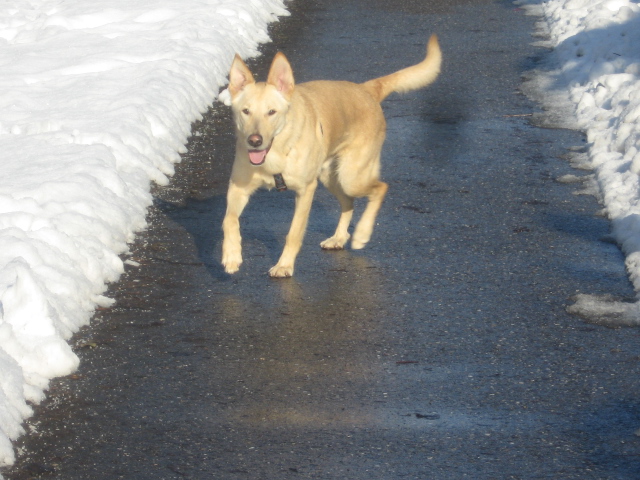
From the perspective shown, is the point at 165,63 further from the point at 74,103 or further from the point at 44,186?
the point at 44,186

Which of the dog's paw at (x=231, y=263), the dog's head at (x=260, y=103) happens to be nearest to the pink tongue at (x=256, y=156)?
the dog's head at (x=260, y=103)

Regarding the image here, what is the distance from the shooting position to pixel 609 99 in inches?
375

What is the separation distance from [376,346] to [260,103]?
1.70 metres

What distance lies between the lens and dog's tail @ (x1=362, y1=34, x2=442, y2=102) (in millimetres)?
7348

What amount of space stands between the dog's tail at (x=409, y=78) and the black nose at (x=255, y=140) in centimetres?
175

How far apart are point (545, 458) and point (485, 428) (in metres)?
0.34

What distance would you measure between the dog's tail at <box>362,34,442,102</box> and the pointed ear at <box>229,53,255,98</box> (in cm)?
148

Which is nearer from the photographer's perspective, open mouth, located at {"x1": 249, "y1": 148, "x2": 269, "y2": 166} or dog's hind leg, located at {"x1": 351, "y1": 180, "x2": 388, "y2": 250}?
open mouth, located at {"x1": 249, "y1": 148, "x2": 269, "y2": 166}

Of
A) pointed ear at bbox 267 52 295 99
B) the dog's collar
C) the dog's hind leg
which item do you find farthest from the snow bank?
pointed ear at bbox 267 52 295 99

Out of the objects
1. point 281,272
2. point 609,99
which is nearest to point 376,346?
point 281,272

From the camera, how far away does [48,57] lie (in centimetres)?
1123

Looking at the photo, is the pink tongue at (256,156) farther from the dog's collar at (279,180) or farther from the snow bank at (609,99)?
the snow bank at (609,99)

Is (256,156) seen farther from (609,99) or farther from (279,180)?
(609,99)

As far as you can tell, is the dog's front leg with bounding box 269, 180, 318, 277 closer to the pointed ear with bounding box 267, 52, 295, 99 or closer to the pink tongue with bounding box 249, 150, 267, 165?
the pink tongue with bounding box 249, 150, 267, 165
